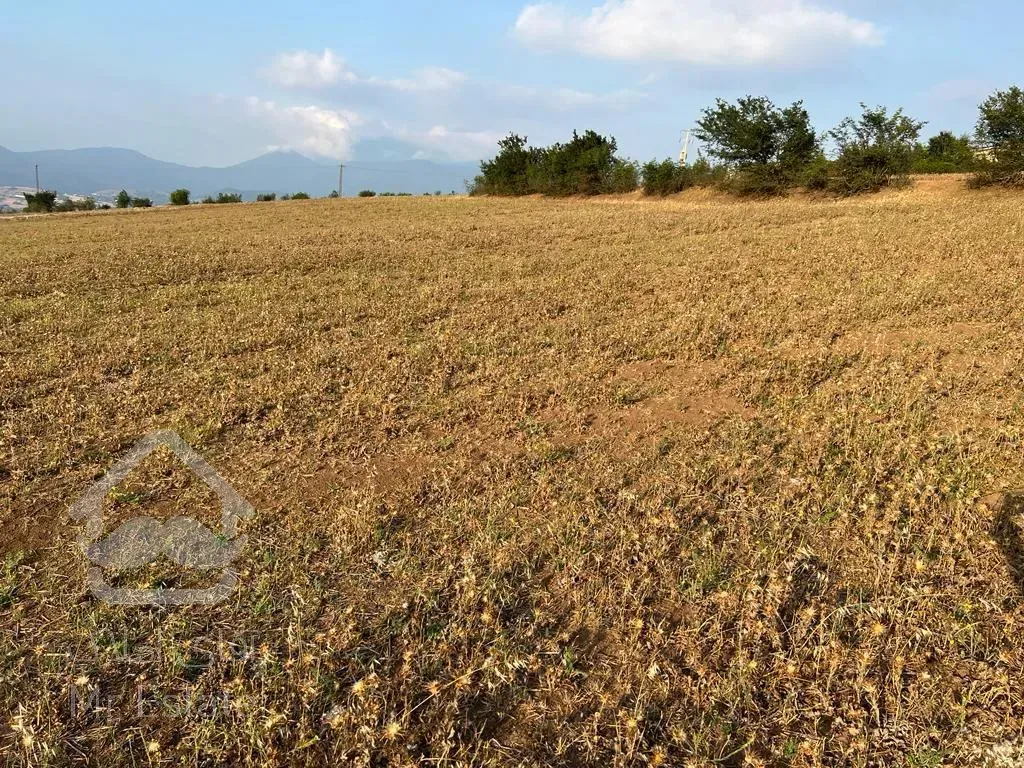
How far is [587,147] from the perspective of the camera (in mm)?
39281

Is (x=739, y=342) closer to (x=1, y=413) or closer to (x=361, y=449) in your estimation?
(x=361, y=449)

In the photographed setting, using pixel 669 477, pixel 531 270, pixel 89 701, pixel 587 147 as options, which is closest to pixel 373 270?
pixel 531 270

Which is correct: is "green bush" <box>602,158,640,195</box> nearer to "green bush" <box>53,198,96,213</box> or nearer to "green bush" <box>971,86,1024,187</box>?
"green bush" <box>971,86,1024,187</box>

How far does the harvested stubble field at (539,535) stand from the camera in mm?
2355

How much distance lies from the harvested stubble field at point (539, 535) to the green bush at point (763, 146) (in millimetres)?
21327

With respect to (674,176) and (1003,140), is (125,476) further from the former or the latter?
(674,176)

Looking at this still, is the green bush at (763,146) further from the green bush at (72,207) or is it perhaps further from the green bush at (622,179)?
the green bush at (72,207)

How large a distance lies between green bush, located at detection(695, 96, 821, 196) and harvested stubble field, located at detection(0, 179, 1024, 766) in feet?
70.0

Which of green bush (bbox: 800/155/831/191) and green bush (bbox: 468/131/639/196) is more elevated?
green bush (bbox: 468/131/639/196)

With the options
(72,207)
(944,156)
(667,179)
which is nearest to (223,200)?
(72,207)

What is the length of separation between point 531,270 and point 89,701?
9558 millimetres

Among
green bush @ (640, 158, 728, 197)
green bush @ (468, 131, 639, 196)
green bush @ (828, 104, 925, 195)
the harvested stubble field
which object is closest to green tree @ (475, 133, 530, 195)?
green bush @ (468, 131, 639, 196)

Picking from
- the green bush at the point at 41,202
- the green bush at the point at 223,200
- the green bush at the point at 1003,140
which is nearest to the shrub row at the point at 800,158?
the green bush at the point at 1003,140

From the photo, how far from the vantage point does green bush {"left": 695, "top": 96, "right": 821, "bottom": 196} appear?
2667 centimetres
